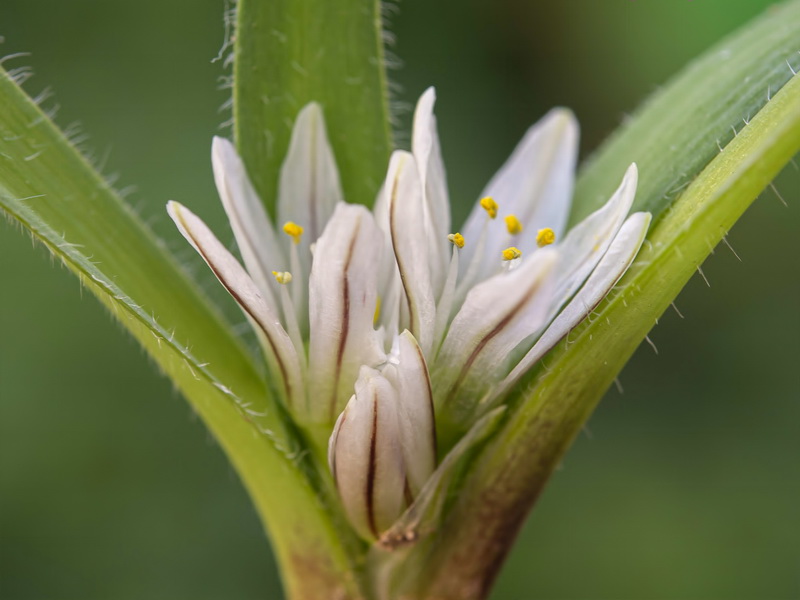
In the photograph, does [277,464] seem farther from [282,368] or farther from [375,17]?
[375,17]

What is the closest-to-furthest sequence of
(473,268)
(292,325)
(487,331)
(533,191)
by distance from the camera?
(487,331)
(292,325)
(473,268)
(533,191)

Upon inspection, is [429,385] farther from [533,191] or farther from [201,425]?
[201,425]

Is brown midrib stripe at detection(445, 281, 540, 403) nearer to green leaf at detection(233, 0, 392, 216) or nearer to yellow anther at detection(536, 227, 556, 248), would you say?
yellow anther at detection(536, 227, 556, 248)

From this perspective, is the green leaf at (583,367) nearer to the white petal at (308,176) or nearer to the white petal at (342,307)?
the white petal at (342,307)

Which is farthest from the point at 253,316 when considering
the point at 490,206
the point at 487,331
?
the point at 490,206

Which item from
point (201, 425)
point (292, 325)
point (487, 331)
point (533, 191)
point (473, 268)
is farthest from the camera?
point (201, 425)

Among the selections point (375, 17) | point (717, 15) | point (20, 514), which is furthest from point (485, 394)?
point (717, 15)

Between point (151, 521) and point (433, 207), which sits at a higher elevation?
point (433, 207)

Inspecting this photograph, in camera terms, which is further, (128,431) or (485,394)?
(128,431)

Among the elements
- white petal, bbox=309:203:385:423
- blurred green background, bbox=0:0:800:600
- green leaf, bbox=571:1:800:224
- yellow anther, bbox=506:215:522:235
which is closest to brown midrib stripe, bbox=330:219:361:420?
white petal, bbox=309:203:385:423
